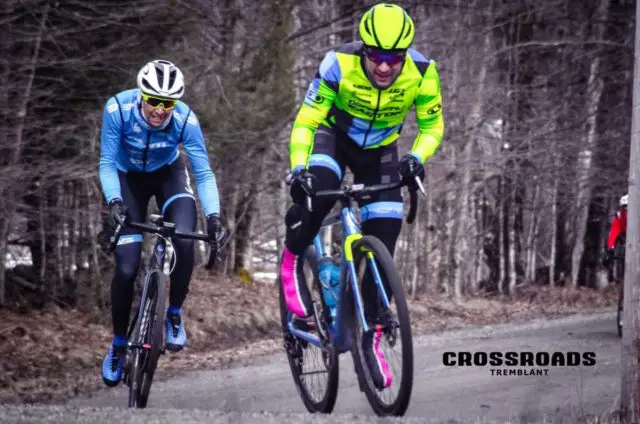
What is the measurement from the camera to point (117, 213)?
6242 millimetres

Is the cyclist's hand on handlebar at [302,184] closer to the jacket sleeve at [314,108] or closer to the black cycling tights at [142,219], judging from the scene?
the jacket sleeve at [314,108]

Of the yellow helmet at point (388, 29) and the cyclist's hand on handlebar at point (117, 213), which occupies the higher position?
the yellow helmet at point (388, 29)

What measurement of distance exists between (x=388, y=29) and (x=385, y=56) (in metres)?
0.20

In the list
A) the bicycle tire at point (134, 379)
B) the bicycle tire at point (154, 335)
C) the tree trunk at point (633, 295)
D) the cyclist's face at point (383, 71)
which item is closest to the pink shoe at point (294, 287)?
the bicycle tire at point (154, 335)

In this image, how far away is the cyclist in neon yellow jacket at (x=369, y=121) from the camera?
579 centimetres

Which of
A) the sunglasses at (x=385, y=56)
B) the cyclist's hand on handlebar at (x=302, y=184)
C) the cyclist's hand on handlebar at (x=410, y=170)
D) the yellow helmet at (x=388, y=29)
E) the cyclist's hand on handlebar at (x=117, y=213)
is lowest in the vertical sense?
the cyclist's hand on handlebar at (x=117, y=213)

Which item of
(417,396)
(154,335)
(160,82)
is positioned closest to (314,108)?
(160,82)

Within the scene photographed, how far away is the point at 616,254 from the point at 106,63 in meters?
7.46

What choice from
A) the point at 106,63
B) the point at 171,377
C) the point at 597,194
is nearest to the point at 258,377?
the point at 171,377

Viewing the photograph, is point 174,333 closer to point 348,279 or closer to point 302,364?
point 302,364

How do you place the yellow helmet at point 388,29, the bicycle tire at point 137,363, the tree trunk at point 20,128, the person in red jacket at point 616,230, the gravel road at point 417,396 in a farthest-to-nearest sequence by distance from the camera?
the person in red jacket at point 616,230 < the tree trunk at point 20,128 < the bicycle tire at point 137,363 < the yellow helmet at point 388,29 < the gravel road at point 417,396

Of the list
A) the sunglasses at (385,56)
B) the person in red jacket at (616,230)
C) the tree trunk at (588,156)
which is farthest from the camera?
the tree trunk at (588,156)

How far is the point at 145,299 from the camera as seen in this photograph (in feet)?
21.3

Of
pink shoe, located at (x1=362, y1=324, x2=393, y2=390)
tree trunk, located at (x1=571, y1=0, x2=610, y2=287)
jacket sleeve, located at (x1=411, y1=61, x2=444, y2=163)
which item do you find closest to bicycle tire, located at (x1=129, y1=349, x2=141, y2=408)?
pink shoe, located at (x1=362, y1=324, x2=393, y2=390)
